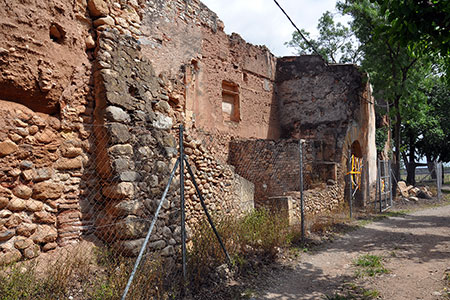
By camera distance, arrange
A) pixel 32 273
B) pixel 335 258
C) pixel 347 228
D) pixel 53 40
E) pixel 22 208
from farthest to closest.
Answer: pixel 347 228 < pixel 335 258 < pixel 53 40 < pixel 22 208 < pixel 32 273

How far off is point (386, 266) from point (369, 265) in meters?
0.28

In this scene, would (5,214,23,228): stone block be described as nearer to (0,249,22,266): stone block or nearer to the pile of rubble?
(0,249,22,266): stone block

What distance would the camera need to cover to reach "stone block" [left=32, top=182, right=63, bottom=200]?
3906mm

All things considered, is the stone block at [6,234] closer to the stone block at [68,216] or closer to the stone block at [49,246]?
the stone block at [49,246]

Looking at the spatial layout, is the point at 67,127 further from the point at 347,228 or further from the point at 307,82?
the point at 307,82

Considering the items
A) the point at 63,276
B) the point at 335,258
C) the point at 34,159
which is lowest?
the point at 335,258

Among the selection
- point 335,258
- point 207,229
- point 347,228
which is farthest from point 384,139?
point 207,229

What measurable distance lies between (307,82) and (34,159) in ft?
39.9

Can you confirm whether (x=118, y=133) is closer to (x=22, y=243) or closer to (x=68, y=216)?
(x=68, y=216)

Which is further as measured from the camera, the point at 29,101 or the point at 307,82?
the point at 307,82

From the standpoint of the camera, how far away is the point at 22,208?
3.76 m

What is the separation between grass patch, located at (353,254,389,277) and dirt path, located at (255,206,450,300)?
111mm

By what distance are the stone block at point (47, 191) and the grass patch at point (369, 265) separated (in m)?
4.60

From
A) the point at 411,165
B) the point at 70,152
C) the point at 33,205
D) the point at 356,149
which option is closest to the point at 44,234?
the point at 33,205
